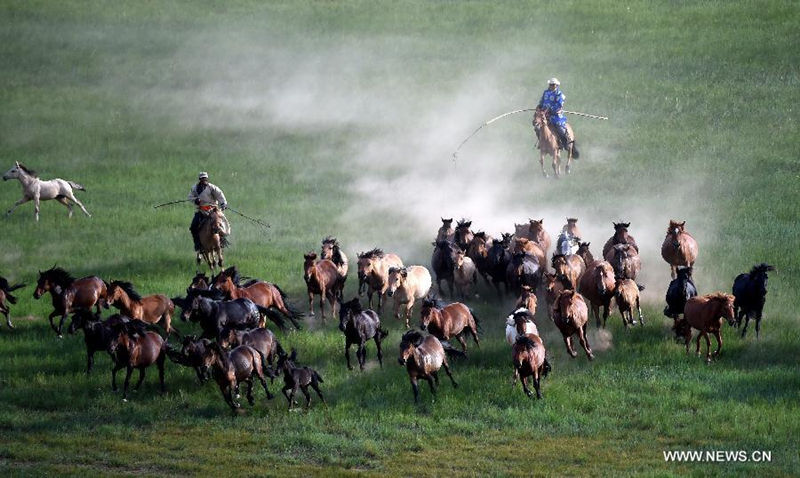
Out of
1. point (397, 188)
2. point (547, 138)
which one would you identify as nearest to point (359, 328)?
point (547, 138)

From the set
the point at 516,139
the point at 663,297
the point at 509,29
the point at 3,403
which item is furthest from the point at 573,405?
the point at 509,29

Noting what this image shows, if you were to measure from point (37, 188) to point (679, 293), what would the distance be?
60.3 feet

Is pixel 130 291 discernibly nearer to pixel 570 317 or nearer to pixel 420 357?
pixel 420 357

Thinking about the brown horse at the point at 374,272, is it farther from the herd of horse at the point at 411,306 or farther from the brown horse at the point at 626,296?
the brown horse at the point at 626,296

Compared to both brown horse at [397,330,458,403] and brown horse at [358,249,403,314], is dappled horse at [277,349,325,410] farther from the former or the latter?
brown horse at [358,249,403,314]

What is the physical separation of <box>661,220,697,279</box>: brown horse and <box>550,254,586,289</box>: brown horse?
7.04ft

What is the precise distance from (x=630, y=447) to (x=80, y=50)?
41.9m

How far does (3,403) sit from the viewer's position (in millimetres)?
23984

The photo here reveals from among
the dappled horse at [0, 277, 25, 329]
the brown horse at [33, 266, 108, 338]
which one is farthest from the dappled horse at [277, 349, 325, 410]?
the dappled horse at [0, 277, 25, 329]

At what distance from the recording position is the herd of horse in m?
23.1

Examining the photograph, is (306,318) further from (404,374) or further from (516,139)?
(516,139)

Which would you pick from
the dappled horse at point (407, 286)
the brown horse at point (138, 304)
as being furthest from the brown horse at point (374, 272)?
the brown horse at point (138, 304)

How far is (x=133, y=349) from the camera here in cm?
2367

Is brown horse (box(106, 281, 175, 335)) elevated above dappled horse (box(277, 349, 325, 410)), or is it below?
above
